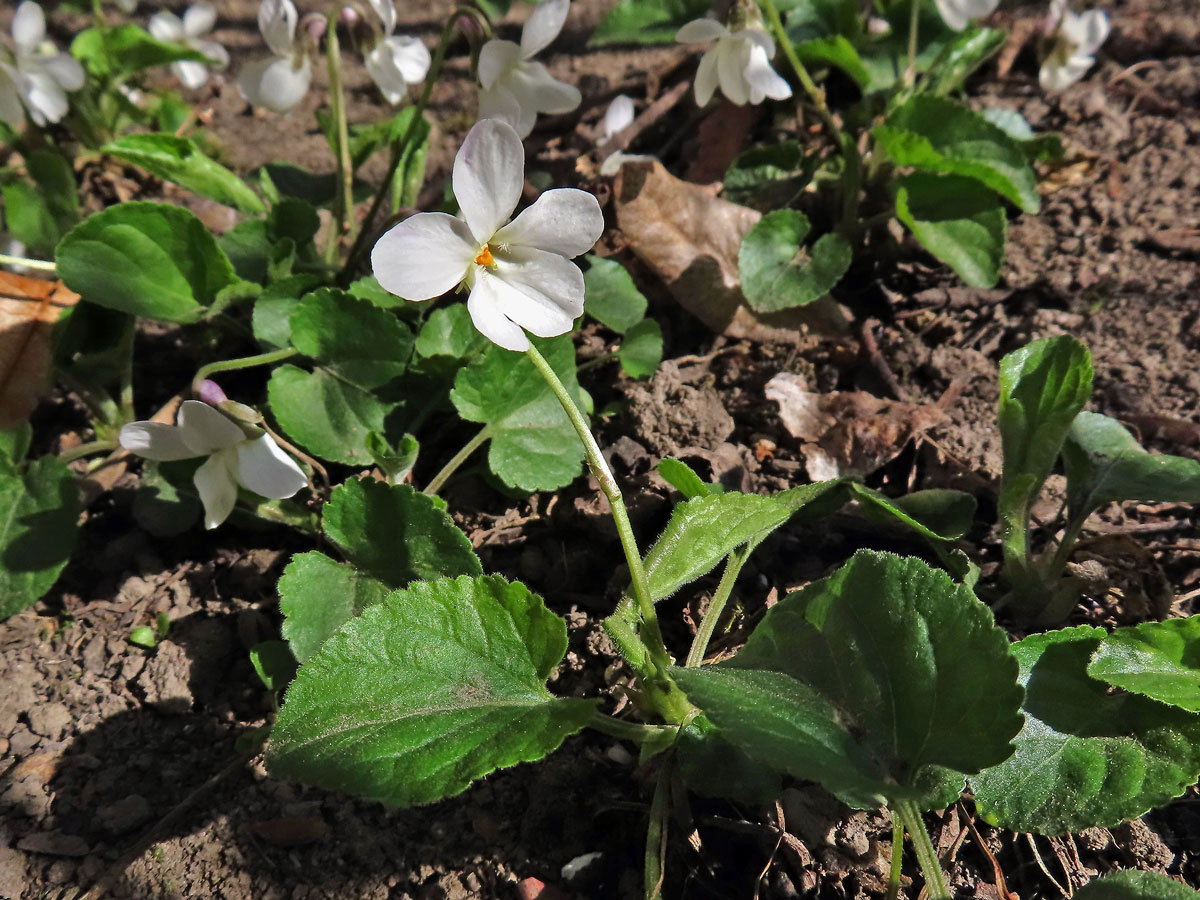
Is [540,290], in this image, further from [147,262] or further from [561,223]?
[147,262]

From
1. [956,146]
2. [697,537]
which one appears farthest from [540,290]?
[956,146]

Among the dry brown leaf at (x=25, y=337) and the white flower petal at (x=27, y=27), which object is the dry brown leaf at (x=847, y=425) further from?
the white flower petal at (x=27, y=27)

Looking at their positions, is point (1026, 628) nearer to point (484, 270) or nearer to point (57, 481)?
point (484, 270)

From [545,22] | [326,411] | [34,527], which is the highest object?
[545,22]

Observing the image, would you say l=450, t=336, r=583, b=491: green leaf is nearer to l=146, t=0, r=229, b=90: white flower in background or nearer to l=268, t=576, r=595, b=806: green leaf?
l=268, t=576, r=595, b=806: green leaf

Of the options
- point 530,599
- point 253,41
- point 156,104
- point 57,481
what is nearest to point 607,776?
point 530,599

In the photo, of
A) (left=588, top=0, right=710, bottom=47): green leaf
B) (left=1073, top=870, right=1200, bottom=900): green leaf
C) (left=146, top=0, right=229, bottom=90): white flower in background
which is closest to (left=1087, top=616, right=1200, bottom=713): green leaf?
(left=1073, top=870, right=1200, bottom=900): green leaf
